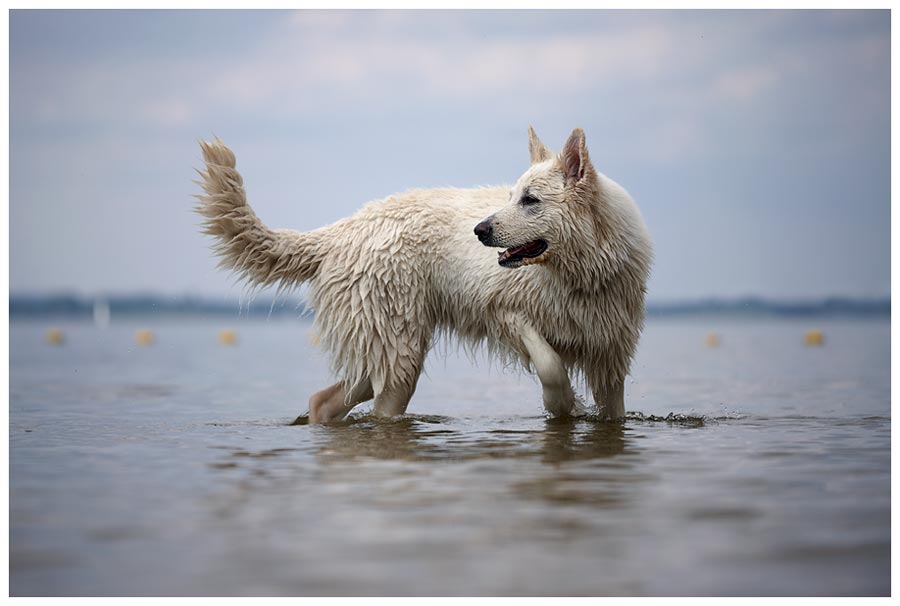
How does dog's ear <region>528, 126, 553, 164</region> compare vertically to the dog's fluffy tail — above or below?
above

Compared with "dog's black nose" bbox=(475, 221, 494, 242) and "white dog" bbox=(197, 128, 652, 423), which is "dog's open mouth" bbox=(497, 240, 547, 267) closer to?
"white dog" bbox=(197, 128, 652, 423)

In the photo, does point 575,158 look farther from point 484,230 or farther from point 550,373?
point 550,373

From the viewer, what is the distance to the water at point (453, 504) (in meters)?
3.72

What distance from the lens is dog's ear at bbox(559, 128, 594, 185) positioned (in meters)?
7.58

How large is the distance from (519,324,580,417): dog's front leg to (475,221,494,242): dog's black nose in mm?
890

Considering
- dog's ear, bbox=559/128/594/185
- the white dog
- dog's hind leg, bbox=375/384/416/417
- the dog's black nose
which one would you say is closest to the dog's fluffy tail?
the white dog

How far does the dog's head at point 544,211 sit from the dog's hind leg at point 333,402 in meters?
1.84

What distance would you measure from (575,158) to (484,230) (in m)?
0.81

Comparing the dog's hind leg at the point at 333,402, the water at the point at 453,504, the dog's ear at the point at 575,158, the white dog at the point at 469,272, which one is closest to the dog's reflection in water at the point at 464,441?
the water at the point at 453,504

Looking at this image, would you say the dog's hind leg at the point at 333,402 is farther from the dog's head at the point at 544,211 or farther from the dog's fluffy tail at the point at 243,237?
the dog's head at the point at 544,211

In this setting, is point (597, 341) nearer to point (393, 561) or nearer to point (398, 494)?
point (398, 494)

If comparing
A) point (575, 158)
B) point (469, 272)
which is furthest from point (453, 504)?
point (469, 272)

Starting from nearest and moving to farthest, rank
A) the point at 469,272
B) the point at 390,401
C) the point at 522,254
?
the point at 522,254, the point at 469,272, the point at 390,401

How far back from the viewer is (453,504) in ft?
16.0
